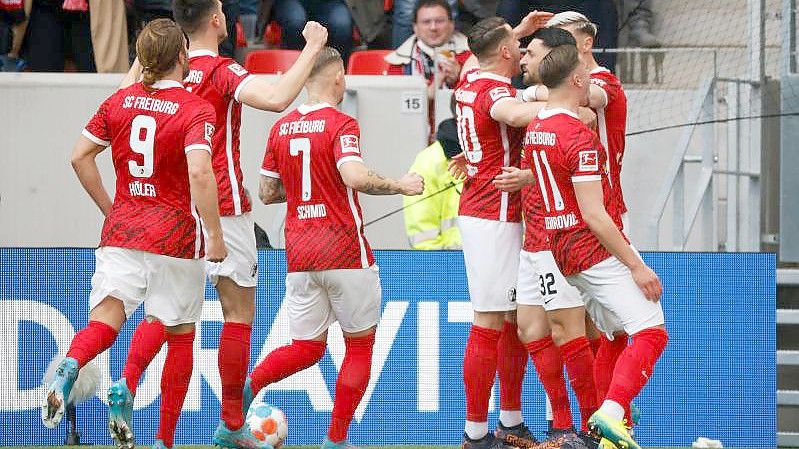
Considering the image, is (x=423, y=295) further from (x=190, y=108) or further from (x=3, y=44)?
(x=3, y=44)

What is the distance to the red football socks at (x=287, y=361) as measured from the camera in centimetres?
707

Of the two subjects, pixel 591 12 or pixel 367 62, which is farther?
pixel 367 62

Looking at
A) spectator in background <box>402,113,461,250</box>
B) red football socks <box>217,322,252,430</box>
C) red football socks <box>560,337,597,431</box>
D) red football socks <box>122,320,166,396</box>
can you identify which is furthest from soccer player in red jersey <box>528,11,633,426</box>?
red football socks <box>122,320,166,396</box>

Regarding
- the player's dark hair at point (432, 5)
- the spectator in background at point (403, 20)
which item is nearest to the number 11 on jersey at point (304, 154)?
the player's dark hair at point (432, 5)

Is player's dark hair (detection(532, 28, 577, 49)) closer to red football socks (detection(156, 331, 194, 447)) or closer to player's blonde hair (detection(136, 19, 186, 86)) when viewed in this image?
player's blonde hair (detection(136, 19, 186, 86))

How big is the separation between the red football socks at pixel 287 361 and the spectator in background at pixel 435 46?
368 cm

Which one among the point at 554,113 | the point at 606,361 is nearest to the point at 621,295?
the point at 606,361

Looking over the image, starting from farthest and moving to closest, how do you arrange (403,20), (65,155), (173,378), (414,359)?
(403,20) < (65,155) < (414,359) < (173,378)

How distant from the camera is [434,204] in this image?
9078 mm

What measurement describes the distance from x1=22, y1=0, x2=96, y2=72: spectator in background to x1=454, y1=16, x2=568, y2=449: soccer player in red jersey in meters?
4.75

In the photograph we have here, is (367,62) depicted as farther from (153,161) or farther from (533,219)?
(153,161)

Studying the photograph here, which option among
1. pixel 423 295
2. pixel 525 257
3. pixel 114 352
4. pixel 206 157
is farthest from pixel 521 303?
pixel 114 352

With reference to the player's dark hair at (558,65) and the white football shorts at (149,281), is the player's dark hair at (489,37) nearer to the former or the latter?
the player's dark hair at (558,65)

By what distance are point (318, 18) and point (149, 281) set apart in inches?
205
